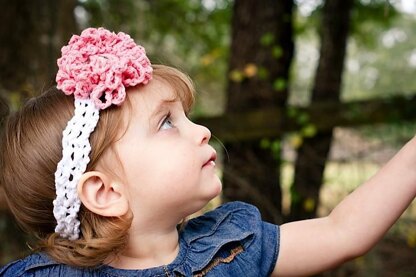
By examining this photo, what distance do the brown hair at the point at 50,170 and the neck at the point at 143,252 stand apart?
0.12 ft

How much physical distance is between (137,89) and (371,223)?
2.45 feet

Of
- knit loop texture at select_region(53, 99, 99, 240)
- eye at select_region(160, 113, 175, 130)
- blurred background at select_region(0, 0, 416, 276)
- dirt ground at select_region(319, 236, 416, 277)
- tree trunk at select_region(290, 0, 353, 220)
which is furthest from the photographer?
dirt ground at select_region(319, 236, 416, 277)

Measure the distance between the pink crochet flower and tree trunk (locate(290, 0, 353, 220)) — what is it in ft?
7.50

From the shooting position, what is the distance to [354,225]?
5.38 ft

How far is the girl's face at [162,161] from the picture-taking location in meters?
1.56

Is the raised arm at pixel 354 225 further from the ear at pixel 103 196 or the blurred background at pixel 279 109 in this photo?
the blurred background at pixel 279 109

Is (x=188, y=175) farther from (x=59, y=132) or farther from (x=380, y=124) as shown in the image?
(x=380, y=124)

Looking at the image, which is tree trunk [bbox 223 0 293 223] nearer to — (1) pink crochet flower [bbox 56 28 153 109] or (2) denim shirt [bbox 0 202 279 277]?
(2) denim shirt [bbox 0 202 279 277]

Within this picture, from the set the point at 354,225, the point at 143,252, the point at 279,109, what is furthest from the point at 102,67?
the point at 279,109

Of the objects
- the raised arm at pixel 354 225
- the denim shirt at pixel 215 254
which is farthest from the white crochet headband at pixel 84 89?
the raised arm at pixel 354 225

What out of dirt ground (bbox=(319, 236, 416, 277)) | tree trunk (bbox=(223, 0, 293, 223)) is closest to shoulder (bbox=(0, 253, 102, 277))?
tree trunk (bbox=(223, 0, 293, 223))

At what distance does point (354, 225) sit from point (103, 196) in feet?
2.30

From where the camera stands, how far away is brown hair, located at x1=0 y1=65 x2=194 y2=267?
5.08 ft

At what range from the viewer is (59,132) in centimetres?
156
